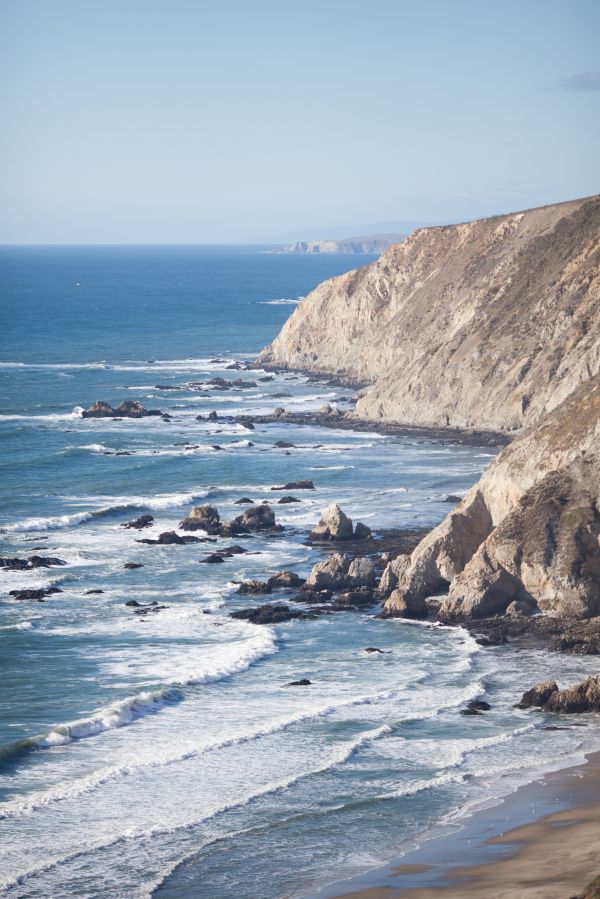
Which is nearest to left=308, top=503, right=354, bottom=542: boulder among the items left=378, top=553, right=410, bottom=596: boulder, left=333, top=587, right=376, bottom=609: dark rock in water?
left=378, top=553, right=410, bottom=596: boulder

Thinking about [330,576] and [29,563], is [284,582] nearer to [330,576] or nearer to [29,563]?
[330,576]

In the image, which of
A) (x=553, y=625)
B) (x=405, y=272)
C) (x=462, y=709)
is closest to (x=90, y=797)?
(x=462, y=709)

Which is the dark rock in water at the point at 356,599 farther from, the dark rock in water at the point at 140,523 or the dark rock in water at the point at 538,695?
the dark rock in water at the point at 140,523

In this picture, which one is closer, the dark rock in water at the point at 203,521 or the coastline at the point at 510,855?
the coastline at the point at 510,855

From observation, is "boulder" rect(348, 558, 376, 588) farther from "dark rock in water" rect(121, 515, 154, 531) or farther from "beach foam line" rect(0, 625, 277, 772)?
"dark rock in water" rect(121, 515, 154, 531)

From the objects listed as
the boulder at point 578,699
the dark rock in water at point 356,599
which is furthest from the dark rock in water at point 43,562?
the boulder at point 578,699

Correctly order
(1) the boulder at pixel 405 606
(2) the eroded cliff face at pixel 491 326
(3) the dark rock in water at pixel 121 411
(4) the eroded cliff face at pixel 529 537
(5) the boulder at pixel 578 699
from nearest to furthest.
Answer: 1. (5) the boulder at pixel 578 699
2. (4) the eroded cliff face at pixel 529 537
3. (1) the boulder at pixel 405 606
4. (2) the eroded cliff face at pixel 491 326
5. (3) the dark rock in water at pixel 121 411
